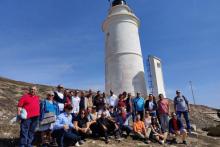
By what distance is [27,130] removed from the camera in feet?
27.9

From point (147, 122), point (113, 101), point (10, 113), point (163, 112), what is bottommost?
point (147, 122)

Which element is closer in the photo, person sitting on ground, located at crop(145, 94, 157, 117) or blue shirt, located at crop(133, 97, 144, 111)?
blue shirt, located at crop(133, 97, 144, 111)

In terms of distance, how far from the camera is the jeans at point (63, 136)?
29.8 ft

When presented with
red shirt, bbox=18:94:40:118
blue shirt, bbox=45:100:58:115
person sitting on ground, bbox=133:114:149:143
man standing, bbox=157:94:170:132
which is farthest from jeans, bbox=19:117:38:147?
man standing, bbox=157:94:170:132

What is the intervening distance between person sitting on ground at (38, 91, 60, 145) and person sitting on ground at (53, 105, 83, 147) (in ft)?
0.58

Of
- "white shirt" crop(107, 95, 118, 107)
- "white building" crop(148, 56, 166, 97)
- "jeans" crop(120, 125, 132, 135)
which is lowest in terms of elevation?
"jeans" crop(120, 125, 132, 135)

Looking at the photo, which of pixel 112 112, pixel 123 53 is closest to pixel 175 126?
pixel 112 112

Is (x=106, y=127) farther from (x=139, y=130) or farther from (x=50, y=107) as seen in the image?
(x=50, y=107)

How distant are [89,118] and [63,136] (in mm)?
1653

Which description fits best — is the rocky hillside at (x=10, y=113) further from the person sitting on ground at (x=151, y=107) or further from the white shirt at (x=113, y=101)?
the person sitting on ground at (x=151, y=107)

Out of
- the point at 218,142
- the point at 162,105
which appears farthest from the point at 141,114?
the point at 218,142

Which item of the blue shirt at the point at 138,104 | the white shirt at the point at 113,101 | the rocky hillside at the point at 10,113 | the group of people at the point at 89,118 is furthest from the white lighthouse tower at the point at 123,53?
the blue shirt at the point at 138,104

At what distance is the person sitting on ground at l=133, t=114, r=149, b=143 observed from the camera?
457 inches

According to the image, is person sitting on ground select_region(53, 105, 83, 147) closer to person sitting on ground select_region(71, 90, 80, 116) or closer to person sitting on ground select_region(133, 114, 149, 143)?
person sitting on ground select_region(71, 90, 80, 116)
